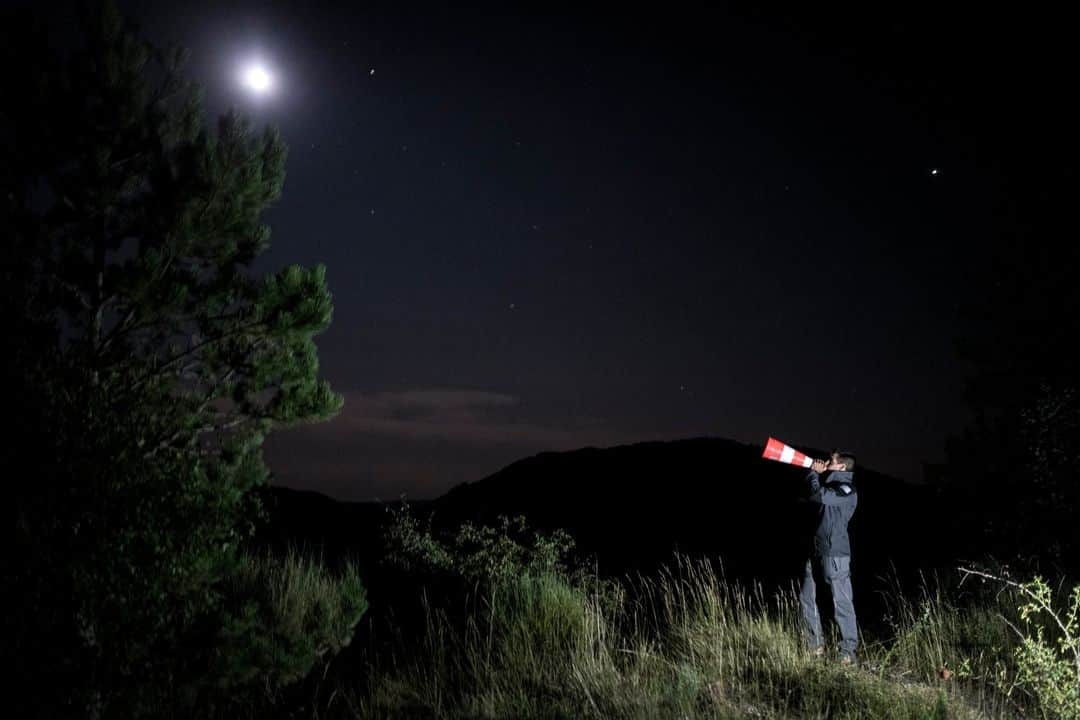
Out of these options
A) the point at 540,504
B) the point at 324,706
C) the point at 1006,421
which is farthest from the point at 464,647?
the point at 540,504

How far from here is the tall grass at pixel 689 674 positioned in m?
4.84

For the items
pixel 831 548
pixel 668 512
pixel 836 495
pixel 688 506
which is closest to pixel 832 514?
pixel 836 495

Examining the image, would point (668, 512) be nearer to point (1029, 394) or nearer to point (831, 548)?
point (1029, 394)

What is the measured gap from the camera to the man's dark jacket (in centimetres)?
624

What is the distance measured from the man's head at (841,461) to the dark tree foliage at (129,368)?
4.51 m

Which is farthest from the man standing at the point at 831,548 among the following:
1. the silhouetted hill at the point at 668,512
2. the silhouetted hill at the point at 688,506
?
the silhouetted hill at the point at 688,506

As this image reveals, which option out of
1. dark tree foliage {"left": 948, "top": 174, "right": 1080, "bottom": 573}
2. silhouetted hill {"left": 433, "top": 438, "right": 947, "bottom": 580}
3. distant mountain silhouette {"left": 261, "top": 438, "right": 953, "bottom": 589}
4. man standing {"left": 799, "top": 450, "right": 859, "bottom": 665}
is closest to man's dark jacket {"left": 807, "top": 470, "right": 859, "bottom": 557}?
man standing {"left": 799, "top": 450, "right": 859, "bottom": 665}

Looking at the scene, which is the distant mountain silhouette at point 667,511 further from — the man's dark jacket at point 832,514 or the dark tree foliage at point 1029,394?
the man's dark jacket at point 832,514

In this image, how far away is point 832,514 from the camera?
628 cm

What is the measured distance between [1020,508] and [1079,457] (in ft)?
3.27

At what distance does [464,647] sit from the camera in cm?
714

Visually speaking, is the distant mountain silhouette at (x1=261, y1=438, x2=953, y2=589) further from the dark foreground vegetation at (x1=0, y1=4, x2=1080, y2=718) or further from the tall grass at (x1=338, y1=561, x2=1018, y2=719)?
the tall grass at (x1=338, y1=561, x2=1018, y2=719)

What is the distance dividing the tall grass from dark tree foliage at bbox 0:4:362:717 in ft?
6.31

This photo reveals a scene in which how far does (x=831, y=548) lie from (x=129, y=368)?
19.3ft
